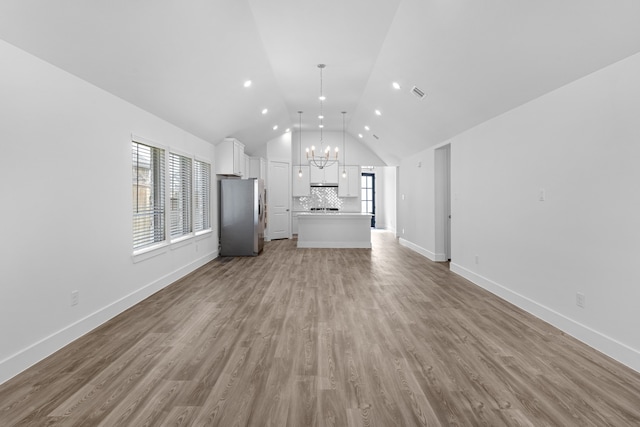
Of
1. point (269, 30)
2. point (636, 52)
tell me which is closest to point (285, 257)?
point (269, 30)

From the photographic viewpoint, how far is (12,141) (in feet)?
7.71

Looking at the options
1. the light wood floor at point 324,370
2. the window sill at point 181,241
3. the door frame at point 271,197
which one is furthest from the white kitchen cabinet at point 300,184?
the light wood floor at point 324,370

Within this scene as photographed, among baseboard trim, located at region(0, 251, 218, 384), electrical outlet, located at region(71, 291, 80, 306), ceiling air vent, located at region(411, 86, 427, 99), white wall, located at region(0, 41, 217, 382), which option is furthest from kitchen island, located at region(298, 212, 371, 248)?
electrical outlet, located at region(71, 291, 80, 306)

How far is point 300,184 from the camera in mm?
10734

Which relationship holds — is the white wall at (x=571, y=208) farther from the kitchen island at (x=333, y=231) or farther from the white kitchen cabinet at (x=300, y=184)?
A: the white kitchen cabinet at (x=300, y=184)

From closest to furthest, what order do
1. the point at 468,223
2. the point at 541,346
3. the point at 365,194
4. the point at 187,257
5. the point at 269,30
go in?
the point at 541,346
the point at 269,30
the point at 468,223
the point at 187,257
the point at 365,194

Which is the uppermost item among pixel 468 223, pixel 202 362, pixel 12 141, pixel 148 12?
pixel 148 12

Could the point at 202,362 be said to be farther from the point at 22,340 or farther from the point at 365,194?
the point at 365,194

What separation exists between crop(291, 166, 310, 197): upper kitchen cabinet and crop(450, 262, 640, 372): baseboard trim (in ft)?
22.7

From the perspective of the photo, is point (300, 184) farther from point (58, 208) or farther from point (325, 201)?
point (58, 208)

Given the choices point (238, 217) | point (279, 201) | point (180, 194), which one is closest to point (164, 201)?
point (180, 194)

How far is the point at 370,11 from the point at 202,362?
3.90m

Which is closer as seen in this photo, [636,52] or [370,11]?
[636,52]

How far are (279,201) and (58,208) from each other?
7393 mm
